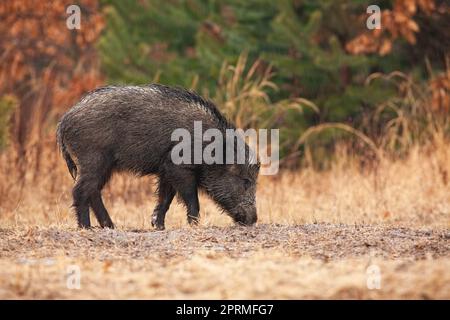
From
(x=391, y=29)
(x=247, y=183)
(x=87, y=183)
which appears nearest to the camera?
(x=87, y=183)

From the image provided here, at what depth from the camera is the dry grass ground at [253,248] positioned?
4.46 meters

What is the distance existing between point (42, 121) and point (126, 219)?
3.32m

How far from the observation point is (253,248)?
18.9ft

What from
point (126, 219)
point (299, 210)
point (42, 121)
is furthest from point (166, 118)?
point (42, 121)

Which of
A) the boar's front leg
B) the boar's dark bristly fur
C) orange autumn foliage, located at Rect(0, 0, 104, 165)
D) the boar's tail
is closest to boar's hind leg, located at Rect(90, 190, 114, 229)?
the boar's dark bristly fur

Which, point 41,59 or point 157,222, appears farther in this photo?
point 41,59

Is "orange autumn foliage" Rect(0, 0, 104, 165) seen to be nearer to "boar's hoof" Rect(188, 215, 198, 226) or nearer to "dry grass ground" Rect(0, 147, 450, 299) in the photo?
"dry grass ground" Rect(0, 147, 450, 299)

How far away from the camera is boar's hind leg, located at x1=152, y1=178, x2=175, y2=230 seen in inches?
299

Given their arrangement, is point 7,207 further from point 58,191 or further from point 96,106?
point 96,106

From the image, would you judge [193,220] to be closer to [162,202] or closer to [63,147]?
[162,202]

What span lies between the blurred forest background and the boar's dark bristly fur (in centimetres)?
232

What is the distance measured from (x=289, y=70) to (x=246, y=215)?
4.77m

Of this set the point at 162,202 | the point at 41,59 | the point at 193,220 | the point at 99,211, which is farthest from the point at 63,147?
the point at 41,59
